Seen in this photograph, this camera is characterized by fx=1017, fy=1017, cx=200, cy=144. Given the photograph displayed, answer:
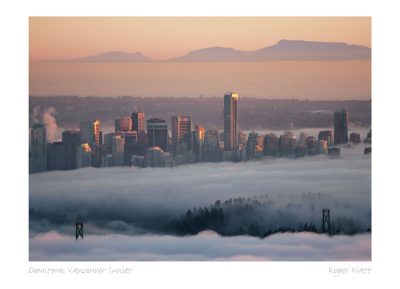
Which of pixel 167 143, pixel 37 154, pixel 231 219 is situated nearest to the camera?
pixel 231 219

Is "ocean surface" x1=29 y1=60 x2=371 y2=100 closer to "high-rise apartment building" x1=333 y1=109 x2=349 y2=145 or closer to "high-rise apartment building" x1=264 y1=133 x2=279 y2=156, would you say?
"high-rise apartment building" x1=333 y1=109 x2=349 y2=145

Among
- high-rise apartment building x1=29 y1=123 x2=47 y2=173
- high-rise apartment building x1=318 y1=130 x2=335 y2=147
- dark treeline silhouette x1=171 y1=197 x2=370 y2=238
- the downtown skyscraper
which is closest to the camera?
dark treeline silhouette x1=171 y1=197 x2=370 y2=238

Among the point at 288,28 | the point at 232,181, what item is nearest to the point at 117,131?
the point at 232,181

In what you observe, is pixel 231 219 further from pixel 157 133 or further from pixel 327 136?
pixel 327 136

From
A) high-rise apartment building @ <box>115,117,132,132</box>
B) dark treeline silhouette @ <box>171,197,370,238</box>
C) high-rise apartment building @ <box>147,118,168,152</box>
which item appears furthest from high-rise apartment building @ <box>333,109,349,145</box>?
high-rise apartment building @ <box>115,117,132,132</box>

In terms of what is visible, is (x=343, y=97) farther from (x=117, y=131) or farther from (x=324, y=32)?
(x=117, y=131)

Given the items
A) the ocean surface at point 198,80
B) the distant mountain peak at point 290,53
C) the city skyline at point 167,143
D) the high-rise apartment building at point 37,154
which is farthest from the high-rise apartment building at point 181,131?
the high-rise apartment building at point 37,154

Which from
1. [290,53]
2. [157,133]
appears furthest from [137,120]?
[290,53]
